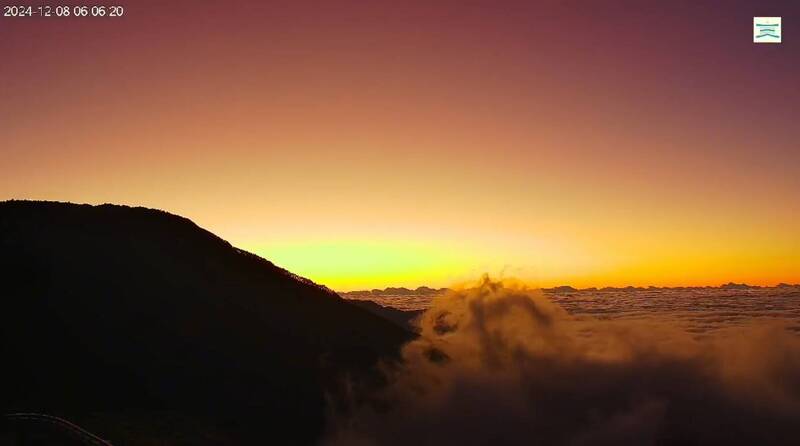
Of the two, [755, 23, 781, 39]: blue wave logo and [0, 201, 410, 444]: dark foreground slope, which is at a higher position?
[755, 23, 781, 39]: blue wave logo

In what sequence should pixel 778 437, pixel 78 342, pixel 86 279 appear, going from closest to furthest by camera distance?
pixel 78 342, pixel 86 279, pixel 778 437

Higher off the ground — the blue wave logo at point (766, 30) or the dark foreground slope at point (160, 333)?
the blue wave logo at point (766, 30)

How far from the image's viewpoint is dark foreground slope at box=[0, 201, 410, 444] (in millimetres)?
60500

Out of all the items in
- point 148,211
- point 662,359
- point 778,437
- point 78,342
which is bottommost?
point 778,437

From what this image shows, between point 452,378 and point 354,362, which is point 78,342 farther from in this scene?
point 452,378

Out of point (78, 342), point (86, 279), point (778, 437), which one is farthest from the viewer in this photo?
point (778, 437)

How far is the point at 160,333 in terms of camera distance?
250 ft

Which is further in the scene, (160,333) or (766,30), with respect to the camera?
(160,333)

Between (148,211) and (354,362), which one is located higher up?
(148,211)

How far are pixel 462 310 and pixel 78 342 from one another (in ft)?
380

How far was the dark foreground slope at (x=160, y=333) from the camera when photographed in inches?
2382

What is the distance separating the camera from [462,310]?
6781 inches

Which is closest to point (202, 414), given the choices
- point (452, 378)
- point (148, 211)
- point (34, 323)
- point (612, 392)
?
point (34, 323)

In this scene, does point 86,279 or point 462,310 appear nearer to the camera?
point 86,279
